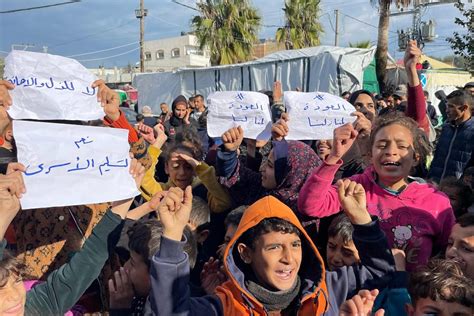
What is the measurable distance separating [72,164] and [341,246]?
1.49 m

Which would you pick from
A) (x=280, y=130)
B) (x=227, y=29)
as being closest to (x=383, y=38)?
(x=227, y=29)

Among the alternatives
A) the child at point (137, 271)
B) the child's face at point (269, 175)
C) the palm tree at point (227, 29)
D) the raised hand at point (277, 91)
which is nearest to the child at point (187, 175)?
the child's face at point (269, 175)

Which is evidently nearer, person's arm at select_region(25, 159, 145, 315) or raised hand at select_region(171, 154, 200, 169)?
person's arm at select_region(25, 159, 145, 315)

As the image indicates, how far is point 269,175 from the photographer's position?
2.96 m

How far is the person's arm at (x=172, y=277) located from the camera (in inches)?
70.7

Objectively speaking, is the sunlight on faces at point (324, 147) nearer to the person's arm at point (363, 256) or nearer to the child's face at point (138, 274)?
the person's arm at point (363, 256)

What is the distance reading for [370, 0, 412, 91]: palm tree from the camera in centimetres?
1570

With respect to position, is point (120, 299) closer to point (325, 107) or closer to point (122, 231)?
point (122, 231)

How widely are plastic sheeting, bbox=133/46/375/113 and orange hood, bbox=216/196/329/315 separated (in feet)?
38.4

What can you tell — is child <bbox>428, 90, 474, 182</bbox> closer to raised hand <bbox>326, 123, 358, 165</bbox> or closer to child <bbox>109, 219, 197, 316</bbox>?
raised hand <bbox>326, 123, 358, 165</bbox>

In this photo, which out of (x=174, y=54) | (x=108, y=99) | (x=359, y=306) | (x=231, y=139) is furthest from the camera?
(x=174, y=54)

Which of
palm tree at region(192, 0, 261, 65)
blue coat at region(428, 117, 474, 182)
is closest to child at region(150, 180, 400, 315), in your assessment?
blue coat at region(428, 117, 474, 182)

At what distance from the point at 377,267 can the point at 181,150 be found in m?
1.76

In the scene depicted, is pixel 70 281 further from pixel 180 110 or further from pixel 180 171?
pixel 180 110
